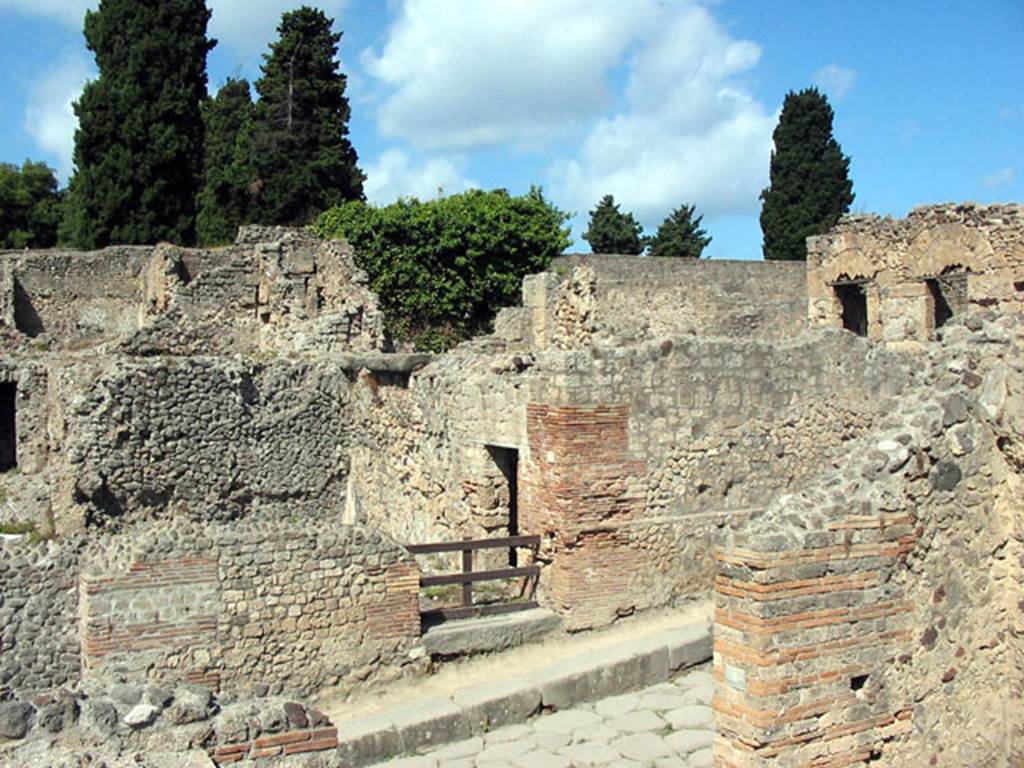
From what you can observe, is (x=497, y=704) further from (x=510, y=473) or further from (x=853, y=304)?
(x=853, y=304)

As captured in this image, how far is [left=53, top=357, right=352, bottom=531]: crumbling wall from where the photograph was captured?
11000mm

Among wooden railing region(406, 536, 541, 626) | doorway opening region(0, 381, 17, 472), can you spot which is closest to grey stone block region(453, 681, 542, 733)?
wooden railing region(406, 536, 541, 626)

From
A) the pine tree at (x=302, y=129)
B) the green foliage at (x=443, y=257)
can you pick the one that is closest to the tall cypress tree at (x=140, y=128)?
the pine tree at (x=302, y=129)

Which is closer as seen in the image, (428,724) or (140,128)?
(428,724)

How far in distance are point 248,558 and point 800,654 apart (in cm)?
440

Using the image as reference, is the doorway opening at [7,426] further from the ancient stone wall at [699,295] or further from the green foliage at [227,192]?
the green foliage at [227,192]

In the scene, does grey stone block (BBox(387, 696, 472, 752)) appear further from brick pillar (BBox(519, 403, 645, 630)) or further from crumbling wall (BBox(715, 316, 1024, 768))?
crumbling wall (BBox(715, 316, 1024, 768))

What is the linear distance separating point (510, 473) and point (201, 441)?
3.56m

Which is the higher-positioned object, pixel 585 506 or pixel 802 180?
pixel 802 180

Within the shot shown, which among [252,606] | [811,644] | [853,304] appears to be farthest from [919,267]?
[811,644]

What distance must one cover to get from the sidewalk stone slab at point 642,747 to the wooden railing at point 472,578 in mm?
1981

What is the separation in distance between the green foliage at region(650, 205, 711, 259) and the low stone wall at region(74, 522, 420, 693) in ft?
Result: 115

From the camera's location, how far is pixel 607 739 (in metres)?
7.61

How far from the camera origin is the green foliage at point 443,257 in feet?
67.5
